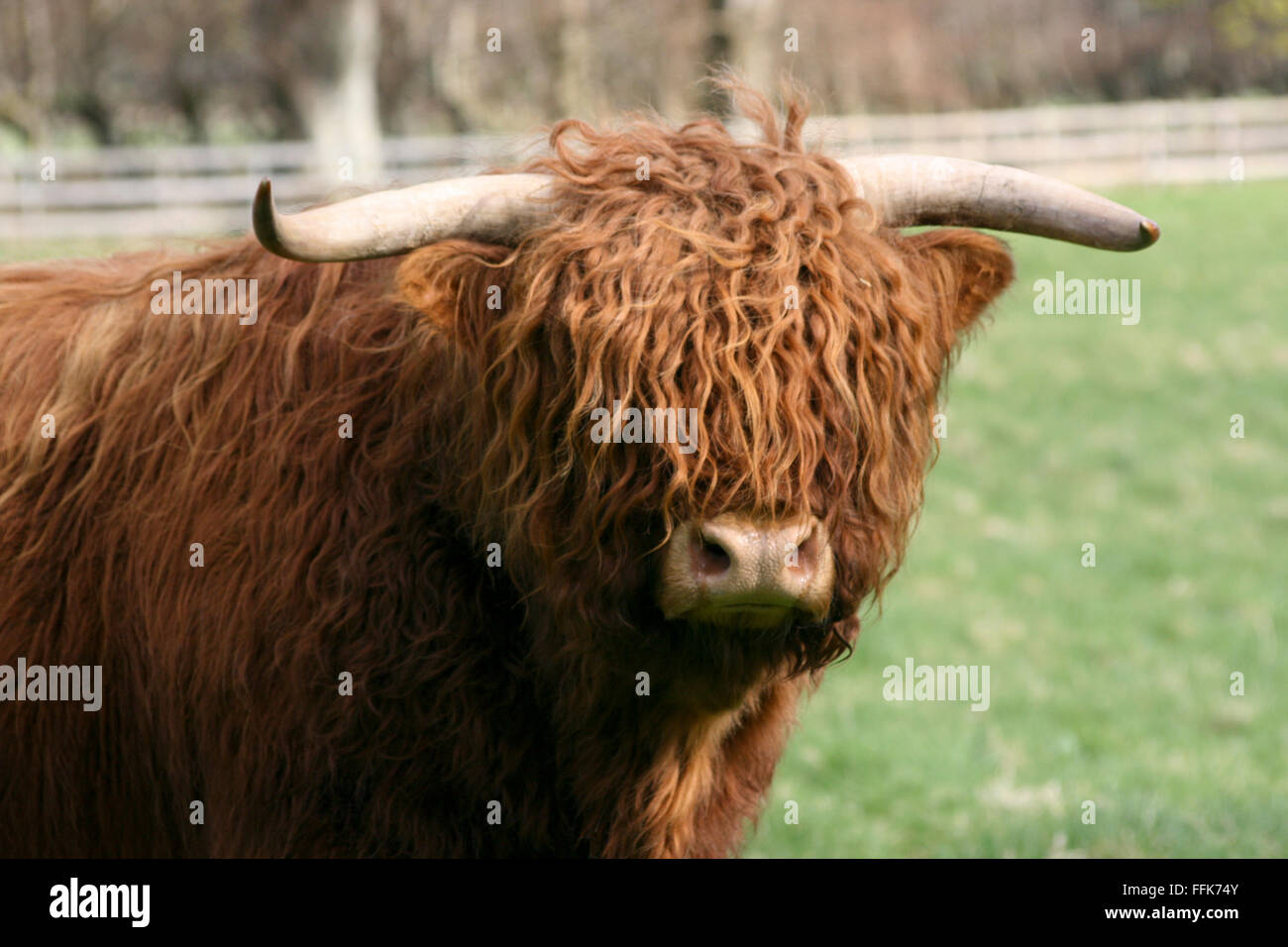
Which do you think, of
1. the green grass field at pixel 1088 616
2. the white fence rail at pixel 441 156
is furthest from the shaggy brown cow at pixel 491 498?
the white fence rail at pixel 441 156

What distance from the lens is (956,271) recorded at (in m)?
3.43

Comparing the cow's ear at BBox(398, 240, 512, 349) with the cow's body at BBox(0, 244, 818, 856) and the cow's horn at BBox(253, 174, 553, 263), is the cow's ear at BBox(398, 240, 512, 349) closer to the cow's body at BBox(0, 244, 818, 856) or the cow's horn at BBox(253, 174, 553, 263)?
the cow's horn at BBox(253, 174, 553, 263)

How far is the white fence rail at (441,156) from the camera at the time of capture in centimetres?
2130

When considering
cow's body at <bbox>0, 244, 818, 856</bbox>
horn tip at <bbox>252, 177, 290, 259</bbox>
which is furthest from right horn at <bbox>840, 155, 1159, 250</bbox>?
horn tip at <bbox>252, 177, 290, 259</bbox>

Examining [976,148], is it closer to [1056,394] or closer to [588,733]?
[1056,394]

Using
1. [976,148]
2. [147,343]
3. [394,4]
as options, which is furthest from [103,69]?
[147,343]

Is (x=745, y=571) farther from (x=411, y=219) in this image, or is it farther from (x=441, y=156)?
(x=441, y=156)

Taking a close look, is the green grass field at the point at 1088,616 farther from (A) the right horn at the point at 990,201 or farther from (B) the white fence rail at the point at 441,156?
(B) the white fence rail at the point at 441,156

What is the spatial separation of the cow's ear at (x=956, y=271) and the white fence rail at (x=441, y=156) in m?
14.0

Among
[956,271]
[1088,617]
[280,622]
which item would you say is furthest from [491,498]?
[1088,617]

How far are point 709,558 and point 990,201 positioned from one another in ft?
3.58

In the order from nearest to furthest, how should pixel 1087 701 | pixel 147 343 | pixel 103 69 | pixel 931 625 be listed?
pixel 147 343 < pixel 1087 701 < pixel 931 625 < pixel 103 69

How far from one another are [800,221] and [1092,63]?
155ft

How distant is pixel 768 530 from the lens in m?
2.79
